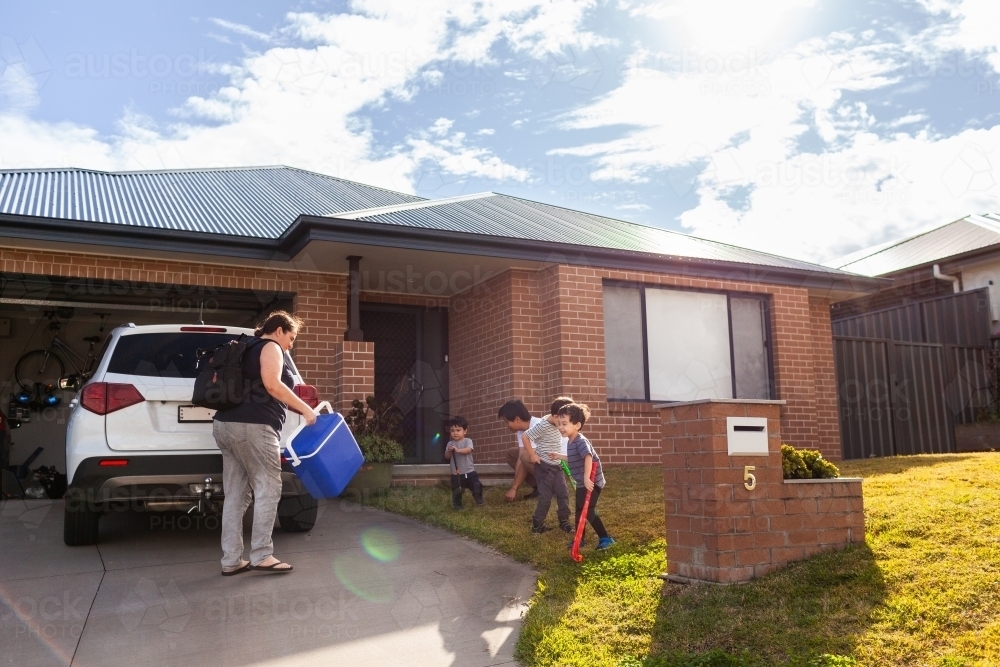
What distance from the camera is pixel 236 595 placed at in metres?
5.29

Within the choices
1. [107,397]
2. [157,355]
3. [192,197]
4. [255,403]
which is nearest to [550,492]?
[255,403]

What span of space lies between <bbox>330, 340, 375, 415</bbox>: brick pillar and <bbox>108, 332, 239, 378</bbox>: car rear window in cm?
354

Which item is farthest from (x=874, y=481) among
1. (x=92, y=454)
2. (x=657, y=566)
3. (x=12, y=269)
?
(x=12, y=269)

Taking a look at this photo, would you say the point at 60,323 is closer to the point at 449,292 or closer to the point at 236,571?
the point at 449,292

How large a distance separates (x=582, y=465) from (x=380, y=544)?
1747 millimetres

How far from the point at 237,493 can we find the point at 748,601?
3.30 metres

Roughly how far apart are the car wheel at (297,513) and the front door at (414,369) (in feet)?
16.4

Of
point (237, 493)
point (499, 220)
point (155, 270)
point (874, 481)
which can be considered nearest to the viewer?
point (237, 493)

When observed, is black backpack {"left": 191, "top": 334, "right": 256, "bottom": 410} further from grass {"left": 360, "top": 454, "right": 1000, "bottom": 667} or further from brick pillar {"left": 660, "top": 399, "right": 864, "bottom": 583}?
brick pillar {"left": 660, "top": 399, "right": 864, "bottom": 583}

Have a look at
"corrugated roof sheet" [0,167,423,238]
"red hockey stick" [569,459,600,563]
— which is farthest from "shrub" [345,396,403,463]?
"red hockey stick" [569,459,600,563]

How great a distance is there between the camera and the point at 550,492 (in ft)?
22.6

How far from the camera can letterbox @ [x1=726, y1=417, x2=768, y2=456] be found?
17.1 ft

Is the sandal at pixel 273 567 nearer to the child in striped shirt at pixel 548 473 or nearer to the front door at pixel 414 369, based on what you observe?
the child in striped shirt at pixel 548 473

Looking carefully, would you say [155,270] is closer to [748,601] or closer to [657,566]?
[657,566]
